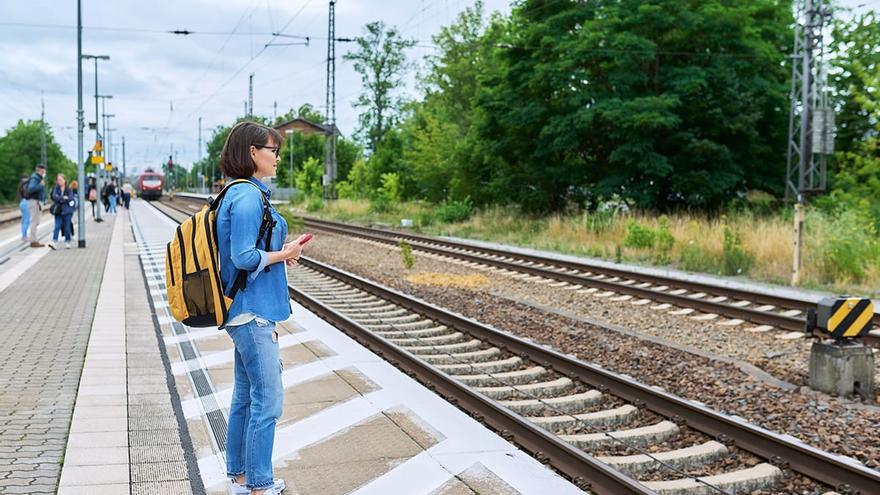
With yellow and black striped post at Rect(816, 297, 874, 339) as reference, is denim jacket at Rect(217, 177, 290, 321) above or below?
above

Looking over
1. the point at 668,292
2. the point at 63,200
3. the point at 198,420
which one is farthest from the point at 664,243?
the point at 198,420

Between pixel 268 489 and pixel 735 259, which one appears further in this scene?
pixel 735 259

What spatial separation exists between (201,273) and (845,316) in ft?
20.2

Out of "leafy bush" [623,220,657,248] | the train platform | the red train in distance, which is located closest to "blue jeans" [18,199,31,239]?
the train platform

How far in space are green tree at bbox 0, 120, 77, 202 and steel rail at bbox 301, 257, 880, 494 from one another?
74271mm

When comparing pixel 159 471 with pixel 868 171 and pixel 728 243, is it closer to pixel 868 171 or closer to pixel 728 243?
pixel 728 243

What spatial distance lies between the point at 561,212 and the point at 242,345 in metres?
30.4

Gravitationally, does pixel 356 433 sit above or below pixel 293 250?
below

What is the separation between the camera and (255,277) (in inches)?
162

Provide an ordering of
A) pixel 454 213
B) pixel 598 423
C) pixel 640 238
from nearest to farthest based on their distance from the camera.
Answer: pixel 598 423 → pixel 640 238 → pixel 454 213

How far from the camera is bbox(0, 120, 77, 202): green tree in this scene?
76562 millimetres

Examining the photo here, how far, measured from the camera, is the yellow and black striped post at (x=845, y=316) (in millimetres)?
7969

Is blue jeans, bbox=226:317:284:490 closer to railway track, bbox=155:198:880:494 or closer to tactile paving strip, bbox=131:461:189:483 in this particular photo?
tactile paving strip, bbox=131:461:189:483

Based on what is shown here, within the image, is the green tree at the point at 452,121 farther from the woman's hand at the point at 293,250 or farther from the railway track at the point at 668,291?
the woman's hand at the point at 293,250
